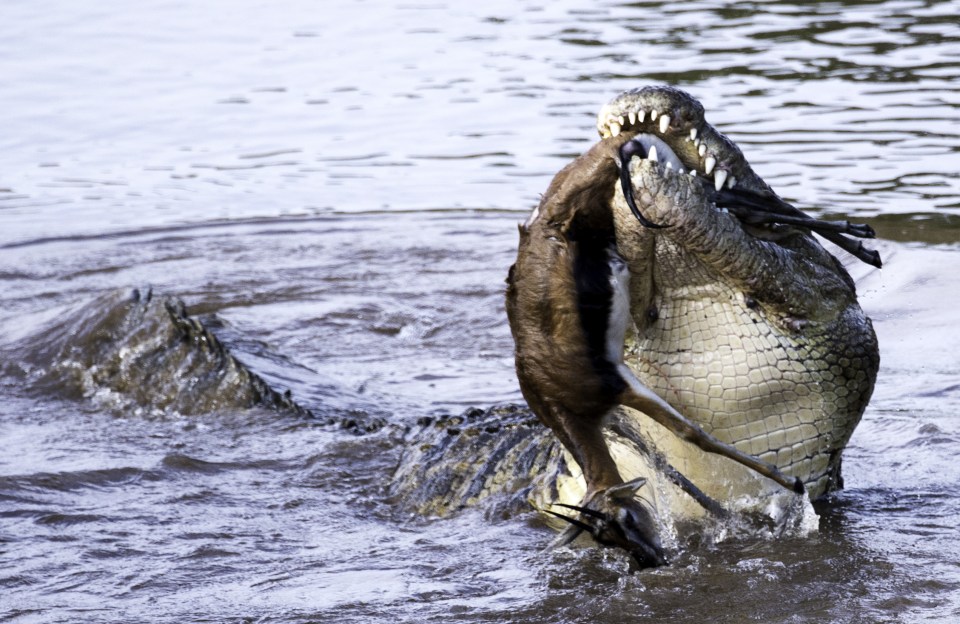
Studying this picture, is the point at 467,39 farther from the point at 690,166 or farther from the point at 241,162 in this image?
the point at 690,166

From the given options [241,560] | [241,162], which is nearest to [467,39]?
[241,162]

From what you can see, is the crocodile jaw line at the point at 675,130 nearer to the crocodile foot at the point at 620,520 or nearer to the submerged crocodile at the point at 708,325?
Result: the submerged crocodile at the point at 708,325

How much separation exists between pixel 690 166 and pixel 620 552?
1.09 metres

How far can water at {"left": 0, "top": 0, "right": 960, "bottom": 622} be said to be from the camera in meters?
3.96

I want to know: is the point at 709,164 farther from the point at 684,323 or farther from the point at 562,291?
the point at 562,291

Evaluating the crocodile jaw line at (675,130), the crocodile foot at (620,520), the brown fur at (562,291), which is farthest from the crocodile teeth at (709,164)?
the crocodile foot at (620,520)

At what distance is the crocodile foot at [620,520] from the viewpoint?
351 centimetres

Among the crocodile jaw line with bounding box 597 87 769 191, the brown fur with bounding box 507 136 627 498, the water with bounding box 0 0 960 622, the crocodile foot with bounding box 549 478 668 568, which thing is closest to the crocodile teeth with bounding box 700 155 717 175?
the crocodile jaw line with bounding box 597 87 769 191

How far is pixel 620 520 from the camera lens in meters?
3.53

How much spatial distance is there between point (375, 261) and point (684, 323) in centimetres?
465

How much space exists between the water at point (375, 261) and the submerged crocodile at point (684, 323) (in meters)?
0.26

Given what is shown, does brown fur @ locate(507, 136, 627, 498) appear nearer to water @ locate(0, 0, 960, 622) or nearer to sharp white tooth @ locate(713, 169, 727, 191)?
sharp white tooth @ locate(713, 169, 727, 191)

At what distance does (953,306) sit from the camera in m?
6.62

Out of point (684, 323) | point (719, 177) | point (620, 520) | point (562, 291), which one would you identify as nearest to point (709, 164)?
point (719, 177)
